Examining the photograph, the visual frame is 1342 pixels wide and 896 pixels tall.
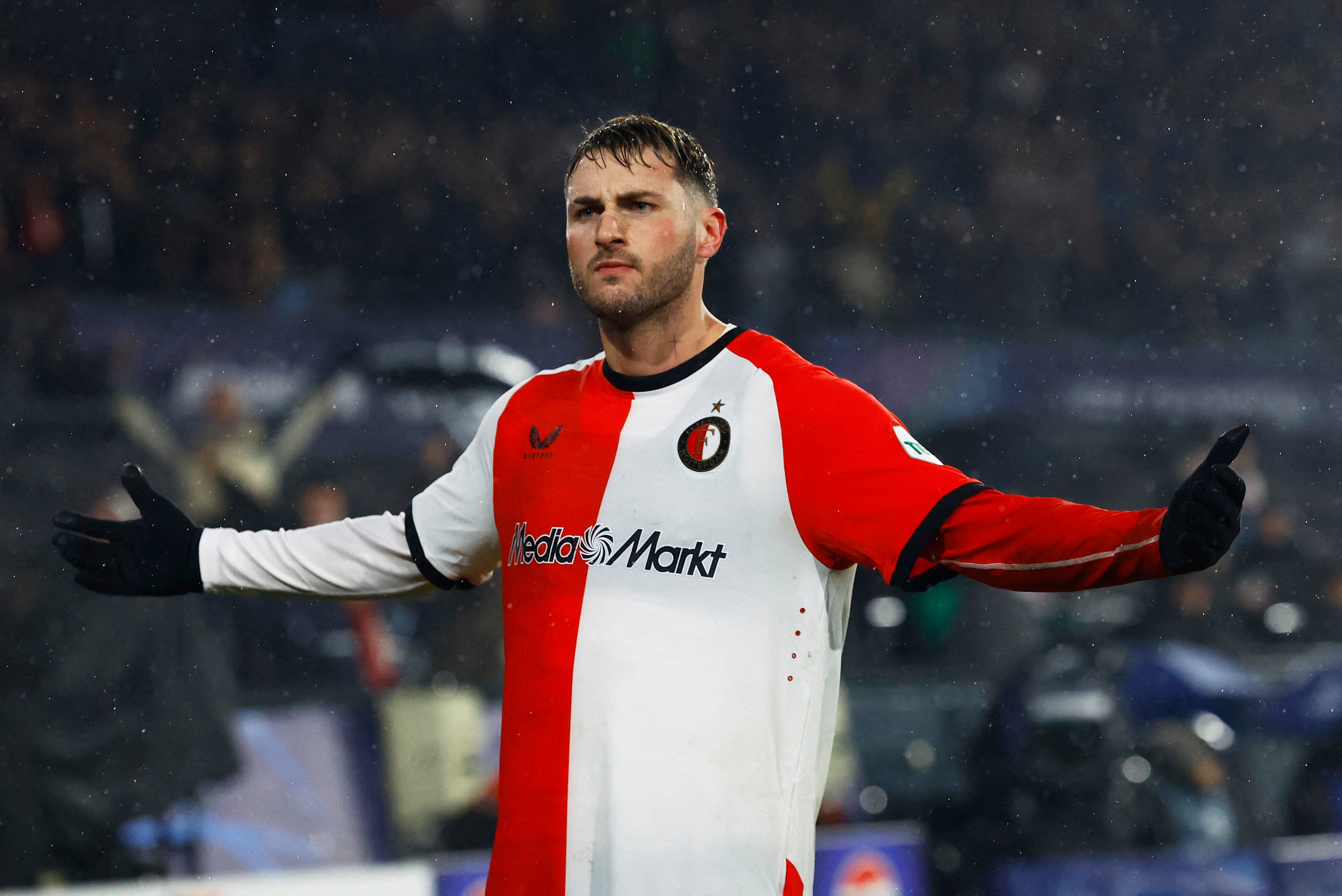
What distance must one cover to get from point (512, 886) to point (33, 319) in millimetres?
4362

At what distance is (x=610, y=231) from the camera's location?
6.22 ft

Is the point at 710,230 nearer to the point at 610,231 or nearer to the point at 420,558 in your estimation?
the point at 610,231

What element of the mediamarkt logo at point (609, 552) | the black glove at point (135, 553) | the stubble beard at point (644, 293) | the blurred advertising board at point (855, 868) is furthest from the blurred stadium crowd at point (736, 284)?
the stubble beard at point (644, 293)

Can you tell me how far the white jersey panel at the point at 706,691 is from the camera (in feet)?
5.67

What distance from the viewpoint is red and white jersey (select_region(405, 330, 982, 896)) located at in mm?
1722

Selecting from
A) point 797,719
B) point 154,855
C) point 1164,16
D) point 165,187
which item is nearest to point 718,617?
point 797,719

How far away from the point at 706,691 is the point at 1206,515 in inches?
28.0

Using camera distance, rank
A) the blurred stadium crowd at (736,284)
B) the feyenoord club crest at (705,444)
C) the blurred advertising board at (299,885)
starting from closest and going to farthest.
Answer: the feyenoord club crest at (705,444) < the blurred advertising board at (299,885) < the blurred stadium crowd at (736,284)

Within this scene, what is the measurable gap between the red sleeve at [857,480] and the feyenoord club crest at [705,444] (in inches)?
3.6

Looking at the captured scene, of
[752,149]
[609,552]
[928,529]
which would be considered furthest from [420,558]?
[752,149]

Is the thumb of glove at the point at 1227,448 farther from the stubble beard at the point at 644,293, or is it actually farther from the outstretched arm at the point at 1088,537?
the stubble beard at the point at 644,293

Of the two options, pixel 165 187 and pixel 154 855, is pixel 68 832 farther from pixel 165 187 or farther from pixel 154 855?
pixel 165 187

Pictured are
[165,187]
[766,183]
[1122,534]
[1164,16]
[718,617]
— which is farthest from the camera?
[1164,16]

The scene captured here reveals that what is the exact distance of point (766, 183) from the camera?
23.2 ft
